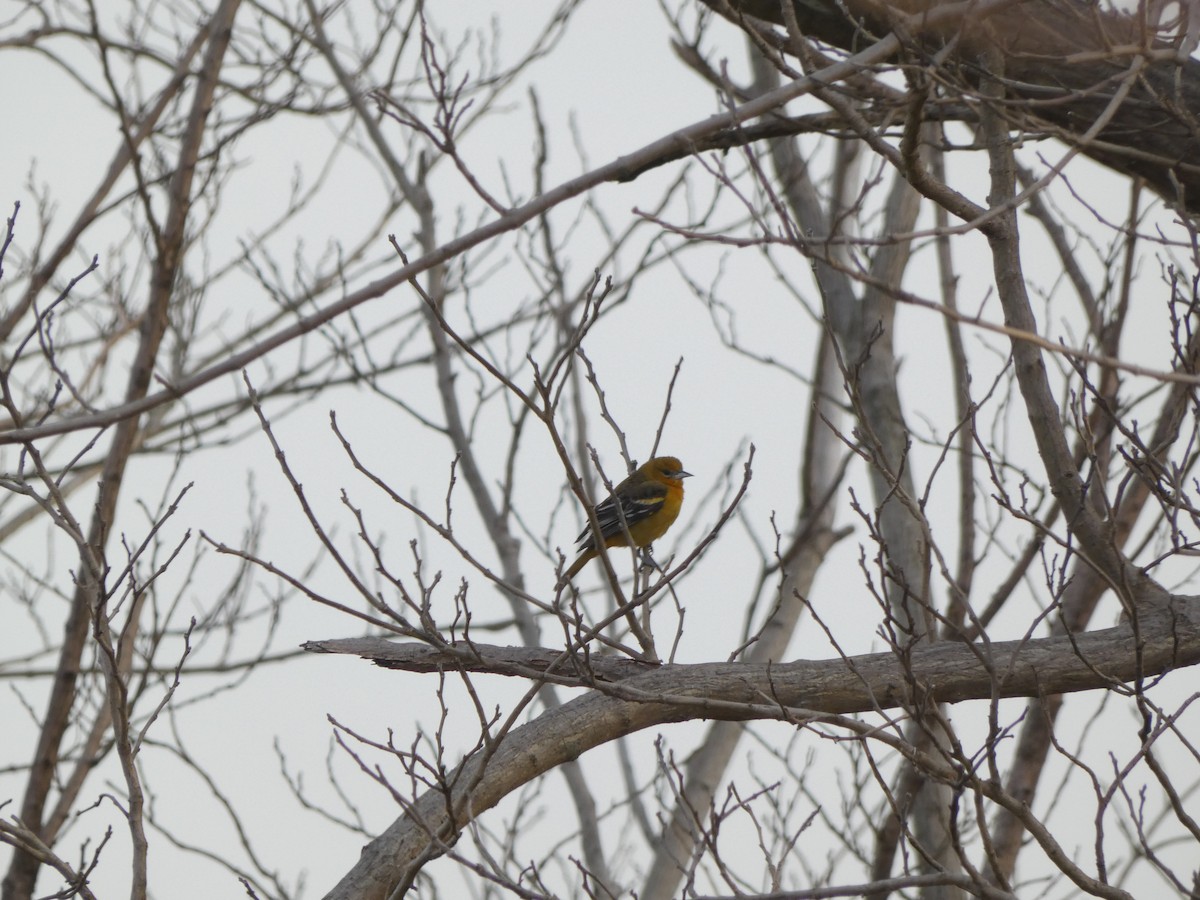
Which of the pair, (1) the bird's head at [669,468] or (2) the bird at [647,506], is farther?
(1) the bird's head at [669,468]

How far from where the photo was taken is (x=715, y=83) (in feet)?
18.9

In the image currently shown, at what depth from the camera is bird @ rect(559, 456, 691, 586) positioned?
7.99 m

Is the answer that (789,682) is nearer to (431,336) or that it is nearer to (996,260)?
(996,260)

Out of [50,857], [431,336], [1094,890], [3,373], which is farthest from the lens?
[431,336]

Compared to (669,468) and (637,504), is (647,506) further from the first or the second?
(669,468)

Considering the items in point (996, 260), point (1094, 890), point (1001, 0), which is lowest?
point (1094, 890)

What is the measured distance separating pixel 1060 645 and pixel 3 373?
3.12 metres

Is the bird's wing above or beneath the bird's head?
beneath

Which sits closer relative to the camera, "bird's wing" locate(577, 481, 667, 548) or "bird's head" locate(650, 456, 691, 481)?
"bird's wing" locate(577, 481, 667, 548)

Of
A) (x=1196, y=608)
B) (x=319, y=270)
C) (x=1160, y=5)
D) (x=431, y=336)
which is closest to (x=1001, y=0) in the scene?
(x=1160, y=5)

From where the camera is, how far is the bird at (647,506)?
7.99m

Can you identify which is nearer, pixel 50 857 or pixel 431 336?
pixel 50 857

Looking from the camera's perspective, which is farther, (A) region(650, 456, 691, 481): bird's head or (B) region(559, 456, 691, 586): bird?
(A) region(650, 456, 691, 481): bird's head

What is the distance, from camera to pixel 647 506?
8.71 m
